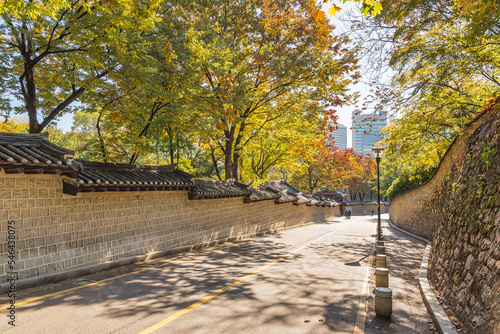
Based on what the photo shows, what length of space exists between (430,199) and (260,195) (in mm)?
10339

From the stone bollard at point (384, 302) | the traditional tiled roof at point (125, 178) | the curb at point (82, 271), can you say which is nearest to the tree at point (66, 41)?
the traditional tiled roof at point (125, 178)

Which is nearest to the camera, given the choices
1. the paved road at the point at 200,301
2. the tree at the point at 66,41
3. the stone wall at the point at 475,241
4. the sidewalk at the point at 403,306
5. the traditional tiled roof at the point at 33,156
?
the stone wall at the point at 475,241

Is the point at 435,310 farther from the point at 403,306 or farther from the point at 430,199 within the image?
the point at 430,199

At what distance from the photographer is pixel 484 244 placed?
15.8 ft

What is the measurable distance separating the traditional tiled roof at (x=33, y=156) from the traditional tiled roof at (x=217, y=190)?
20.8 feet

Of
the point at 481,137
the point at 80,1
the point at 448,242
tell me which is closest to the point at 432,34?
the point at 481,137

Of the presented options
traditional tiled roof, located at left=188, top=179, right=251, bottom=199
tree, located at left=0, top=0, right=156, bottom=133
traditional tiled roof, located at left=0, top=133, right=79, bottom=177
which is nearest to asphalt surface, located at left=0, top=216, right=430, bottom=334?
traditional tiled roof, located at left=0, top=133, right=79, bottom=177

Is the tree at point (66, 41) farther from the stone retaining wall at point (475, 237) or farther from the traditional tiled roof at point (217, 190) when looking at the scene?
the stone retaining wall at point (475, 237)

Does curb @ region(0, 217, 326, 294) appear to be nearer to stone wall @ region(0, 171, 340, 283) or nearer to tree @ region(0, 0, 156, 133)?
stone wall @ region(0, 171, 340, 283)

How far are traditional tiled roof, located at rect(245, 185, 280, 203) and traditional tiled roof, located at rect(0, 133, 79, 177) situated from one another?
12.5 meters

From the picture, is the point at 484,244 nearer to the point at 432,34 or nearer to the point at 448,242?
the point at 448,242

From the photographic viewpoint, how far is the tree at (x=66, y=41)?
30.7 ft

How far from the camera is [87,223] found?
8.46 metres

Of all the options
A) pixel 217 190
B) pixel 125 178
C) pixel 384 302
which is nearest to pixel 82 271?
pixel 125 178
